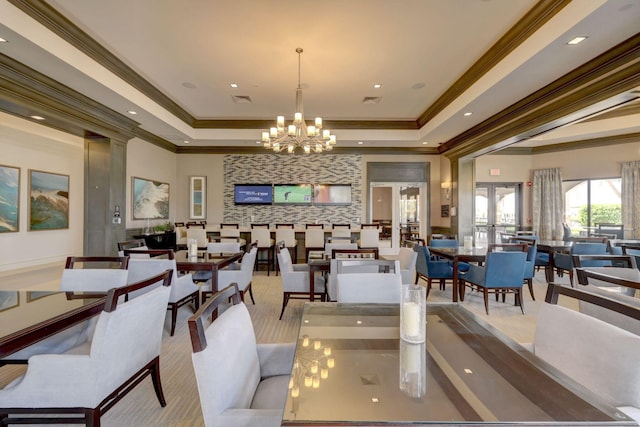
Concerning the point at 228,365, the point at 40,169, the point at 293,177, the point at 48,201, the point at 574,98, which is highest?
the point at 574,98

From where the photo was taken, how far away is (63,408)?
1408mm

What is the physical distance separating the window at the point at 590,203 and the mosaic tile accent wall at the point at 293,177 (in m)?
5.72

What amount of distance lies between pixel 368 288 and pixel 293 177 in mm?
6817

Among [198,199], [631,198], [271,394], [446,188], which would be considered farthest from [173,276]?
[631,198]

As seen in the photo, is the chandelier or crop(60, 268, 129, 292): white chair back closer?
crop(60, 268, 129, 292): white chair back

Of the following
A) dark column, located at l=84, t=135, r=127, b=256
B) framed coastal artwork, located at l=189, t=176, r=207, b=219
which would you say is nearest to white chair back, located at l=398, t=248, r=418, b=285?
dark column, located at l=84, t=135, r=127, b=256

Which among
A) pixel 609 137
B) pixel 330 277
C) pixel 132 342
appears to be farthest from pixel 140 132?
pixel 609 137

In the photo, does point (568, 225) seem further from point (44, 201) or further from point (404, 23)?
point (44, 201)

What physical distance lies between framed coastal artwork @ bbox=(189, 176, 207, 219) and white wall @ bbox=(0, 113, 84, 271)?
251 centimetres

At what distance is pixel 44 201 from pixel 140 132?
8.07ft

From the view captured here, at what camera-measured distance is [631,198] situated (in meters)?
7.19

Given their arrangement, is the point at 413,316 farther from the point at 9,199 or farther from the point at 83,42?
the point at 9,199

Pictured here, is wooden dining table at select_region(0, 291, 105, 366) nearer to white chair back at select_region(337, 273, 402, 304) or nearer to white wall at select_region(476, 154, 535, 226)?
white chair back at select_region(337, 273, 402, 304)

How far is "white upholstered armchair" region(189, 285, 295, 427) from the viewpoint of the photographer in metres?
1.00
